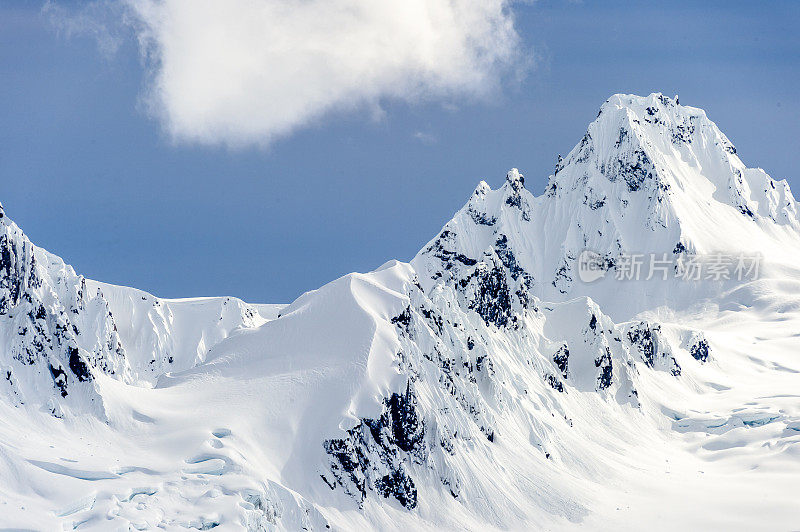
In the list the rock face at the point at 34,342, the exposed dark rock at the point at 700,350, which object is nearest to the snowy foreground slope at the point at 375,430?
the rock face at the point at 34,342

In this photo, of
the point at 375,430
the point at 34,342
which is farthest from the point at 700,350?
the point at 34,342

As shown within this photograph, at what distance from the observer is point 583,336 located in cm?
14800

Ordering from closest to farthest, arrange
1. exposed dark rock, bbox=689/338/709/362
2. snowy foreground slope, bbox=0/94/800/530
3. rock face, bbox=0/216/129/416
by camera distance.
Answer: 1. snowy foreground slope, bbox=0/94/800/530
2. rock face, bbox=0/216/129/416
3. exposed dark rock, bbox=689/338/709/362

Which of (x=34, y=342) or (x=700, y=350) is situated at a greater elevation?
(x=700, y=350)

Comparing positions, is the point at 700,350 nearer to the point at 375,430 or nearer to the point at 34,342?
the point at 375,430

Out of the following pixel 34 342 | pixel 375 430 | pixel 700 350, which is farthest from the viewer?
pixel 700 350

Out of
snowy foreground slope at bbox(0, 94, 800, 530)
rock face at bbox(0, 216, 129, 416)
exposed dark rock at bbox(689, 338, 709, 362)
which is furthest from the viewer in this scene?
exposed dark rock at bbox(689, 338, 709, 362)

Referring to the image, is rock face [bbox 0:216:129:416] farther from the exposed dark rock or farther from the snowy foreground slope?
the exposed dark rock

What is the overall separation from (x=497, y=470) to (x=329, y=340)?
79.6ft

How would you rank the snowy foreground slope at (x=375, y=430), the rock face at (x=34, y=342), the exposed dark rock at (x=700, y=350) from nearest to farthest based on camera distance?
the snowy foreground slope at (x=375, y=430) < the rock face at (x=34, y=342) < the exposed dark rock at (x=700, y=350)

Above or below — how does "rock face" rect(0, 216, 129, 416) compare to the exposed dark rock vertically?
below

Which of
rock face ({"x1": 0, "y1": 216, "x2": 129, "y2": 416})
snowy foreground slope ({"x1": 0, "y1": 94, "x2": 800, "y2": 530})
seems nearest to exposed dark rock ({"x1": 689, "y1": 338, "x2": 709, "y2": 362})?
snowy foreground slope ({"x1": 0, "y1": 94, "x2": 800, "y2": 530})

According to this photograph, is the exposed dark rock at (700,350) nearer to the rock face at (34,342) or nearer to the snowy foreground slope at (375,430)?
the snowy foreground slope at (375,430)

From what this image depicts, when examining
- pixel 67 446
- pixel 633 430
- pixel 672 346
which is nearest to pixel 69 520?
pixel 67 446
